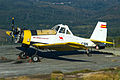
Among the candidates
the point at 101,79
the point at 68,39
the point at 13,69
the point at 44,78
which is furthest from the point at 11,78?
the point at 68,39

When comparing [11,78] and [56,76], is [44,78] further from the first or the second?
[11,78]

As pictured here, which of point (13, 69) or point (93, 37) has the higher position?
point (93, 37)

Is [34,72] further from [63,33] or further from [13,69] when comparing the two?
[63,33]

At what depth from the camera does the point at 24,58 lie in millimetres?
27672

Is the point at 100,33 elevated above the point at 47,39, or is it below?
above

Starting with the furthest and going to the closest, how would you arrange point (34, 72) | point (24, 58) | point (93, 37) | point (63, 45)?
point (93, 37)
point (24, 58)
point (63, 45)
point (34, 72)

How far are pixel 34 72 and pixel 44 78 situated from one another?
272 centimetres

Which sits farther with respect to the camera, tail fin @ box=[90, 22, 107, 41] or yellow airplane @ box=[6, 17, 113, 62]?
tail fin @ box=[90, 22, 107, 41]

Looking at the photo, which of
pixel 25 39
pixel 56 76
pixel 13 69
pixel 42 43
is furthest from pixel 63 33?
pixel 56 76

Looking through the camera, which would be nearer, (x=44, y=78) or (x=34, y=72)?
(x=44, y=78)

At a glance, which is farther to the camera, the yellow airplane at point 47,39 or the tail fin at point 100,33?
the tail fin at point 100,33

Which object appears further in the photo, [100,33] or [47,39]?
Result: [100,33]

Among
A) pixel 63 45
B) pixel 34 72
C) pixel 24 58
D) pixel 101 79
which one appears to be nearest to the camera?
pixel 101 79

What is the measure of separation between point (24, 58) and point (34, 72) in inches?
317
